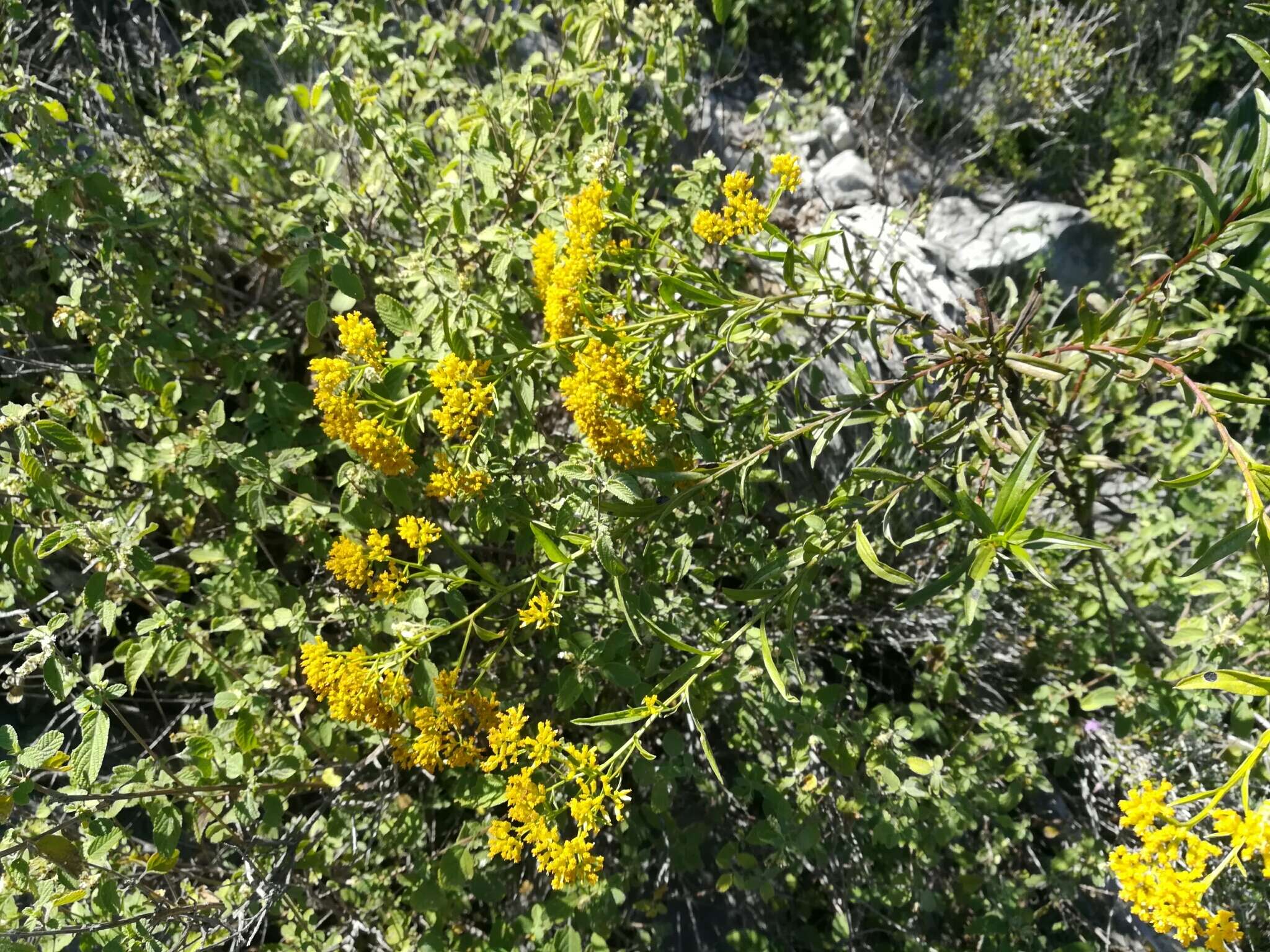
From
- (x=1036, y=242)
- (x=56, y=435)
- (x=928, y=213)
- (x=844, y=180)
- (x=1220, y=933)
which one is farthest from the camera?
(x=844, y=180)

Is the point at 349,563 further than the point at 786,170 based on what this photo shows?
No

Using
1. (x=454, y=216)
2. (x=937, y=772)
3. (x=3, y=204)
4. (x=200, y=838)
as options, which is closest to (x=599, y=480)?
(x=454, y=216)

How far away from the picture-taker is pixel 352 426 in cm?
146

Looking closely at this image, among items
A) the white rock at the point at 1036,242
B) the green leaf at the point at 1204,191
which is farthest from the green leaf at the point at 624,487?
the white rock at the point at 1036,242

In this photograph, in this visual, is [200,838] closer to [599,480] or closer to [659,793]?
[659,793]

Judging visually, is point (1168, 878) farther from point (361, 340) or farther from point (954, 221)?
point (954, 221)

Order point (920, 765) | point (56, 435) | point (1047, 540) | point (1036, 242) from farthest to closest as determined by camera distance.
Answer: point (1036, 242), point (920, 765), point (56, 435), point (1047, 540)

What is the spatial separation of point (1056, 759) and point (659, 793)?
114 centimetres

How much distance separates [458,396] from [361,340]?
233 mm

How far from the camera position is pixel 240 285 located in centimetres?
287

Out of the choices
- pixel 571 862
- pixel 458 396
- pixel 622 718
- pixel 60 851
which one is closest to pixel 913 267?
pixel 458 396

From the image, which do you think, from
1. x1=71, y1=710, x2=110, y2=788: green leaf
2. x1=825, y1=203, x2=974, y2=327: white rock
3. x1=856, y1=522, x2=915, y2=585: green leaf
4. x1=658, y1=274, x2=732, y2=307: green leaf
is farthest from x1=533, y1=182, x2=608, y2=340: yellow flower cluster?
x1=825, y1=203, x2=974, y2=327: white rock

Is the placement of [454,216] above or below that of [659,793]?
above

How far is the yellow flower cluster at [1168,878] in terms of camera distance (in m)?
1.12
